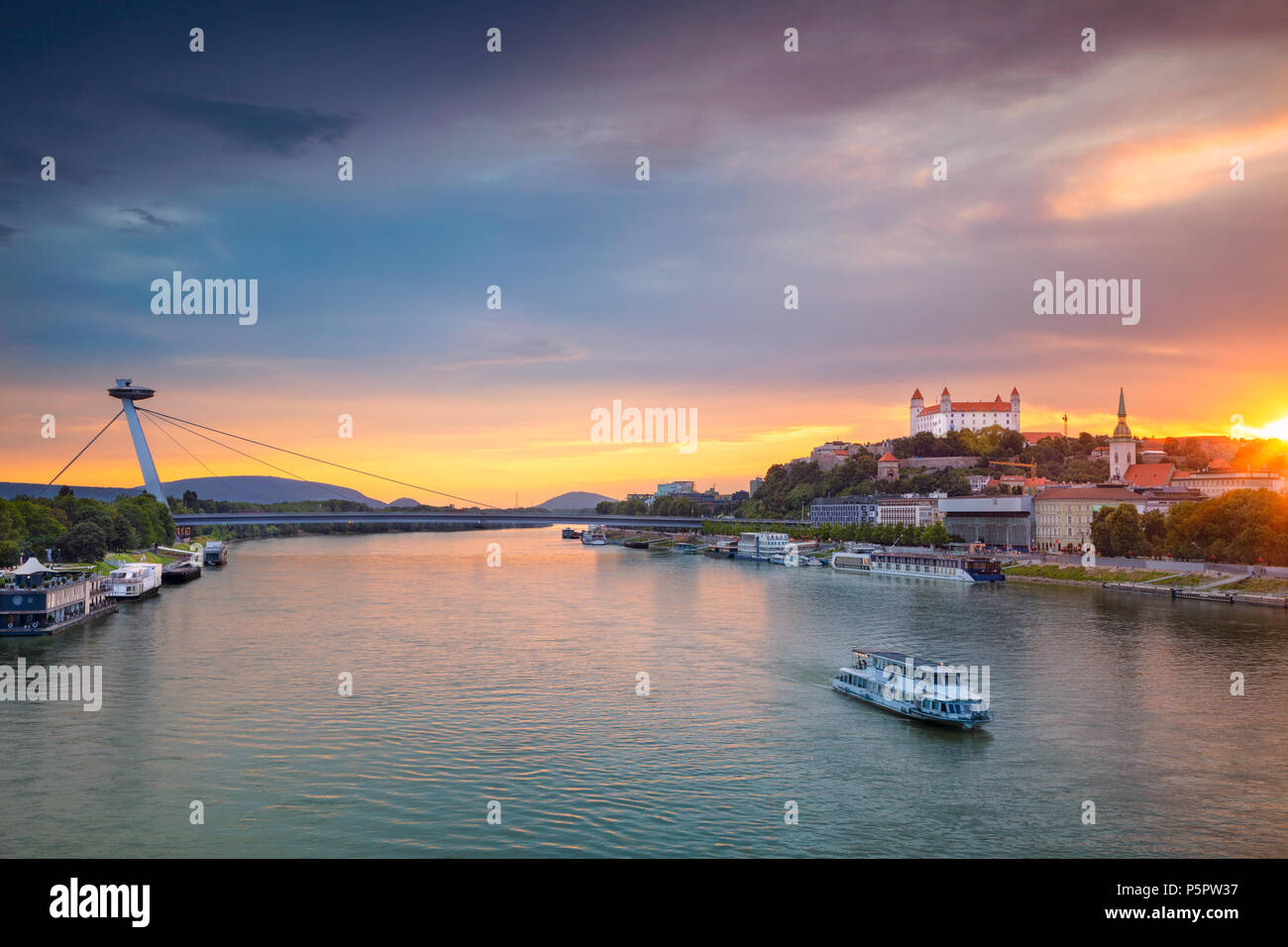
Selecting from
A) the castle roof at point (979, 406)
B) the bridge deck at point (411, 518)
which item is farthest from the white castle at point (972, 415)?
the bridge deck at point (411, 518)

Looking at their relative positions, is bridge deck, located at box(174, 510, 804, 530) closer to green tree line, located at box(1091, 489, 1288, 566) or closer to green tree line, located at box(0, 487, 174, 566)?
green tree line, located at box(0, 487, 174, 566)

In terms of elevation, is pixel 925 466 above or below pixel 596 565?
above

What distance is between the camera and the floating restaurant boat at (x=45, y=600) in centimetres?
2769

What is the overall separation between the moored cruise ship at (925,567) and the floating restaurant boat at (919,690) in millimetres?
30789

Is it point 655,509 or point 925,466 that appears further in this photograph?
point 655,509

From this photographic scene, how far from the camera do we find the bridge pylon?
213 ft

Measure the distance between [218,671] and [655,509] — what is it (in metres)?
108

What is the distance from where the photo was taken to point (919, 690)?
17.6 meters

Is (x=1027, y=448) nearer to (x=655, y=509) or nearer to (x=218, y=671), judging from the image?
(x=655, y=509)

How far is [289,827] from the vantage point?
38.2 ft

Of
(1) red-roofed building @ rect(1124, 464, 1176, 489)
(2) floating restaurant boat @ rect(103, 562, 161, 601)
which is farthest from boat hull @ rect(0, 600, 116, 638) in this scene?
(1) red-roofed building @ rect(1124, 464, 1176, 489)

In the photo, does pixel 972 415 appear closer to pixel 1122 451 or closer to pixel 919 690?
pixel 1122 451

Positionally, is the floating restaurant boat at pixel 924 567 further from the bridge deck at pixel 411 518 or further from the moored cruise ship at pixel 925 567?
the bridge deck at pixel 411 518

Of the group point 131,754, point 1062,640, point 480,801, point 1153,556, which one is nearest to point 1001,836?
point 480,801
